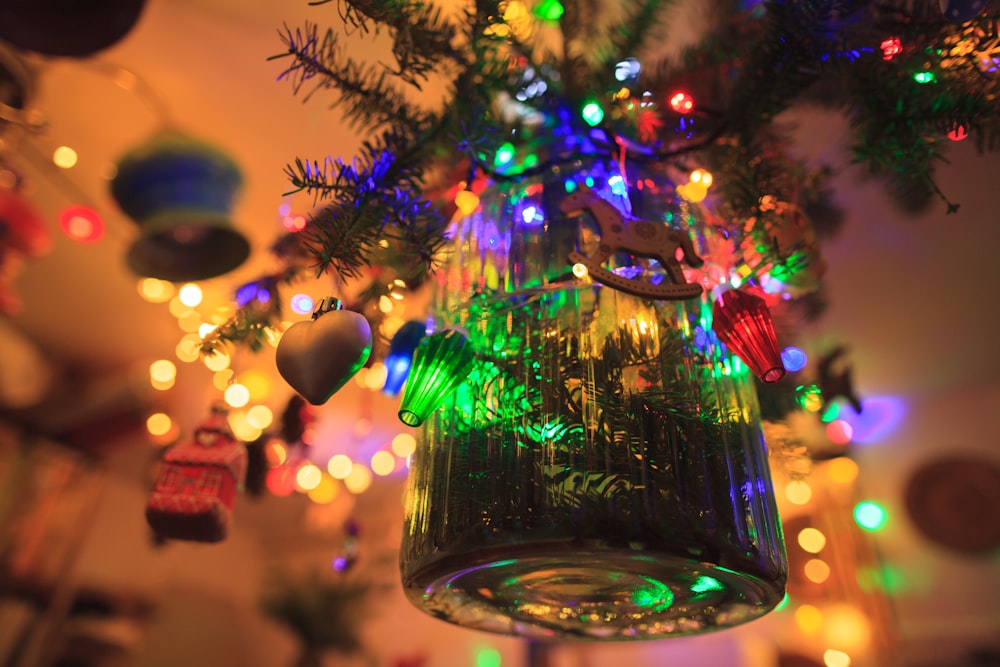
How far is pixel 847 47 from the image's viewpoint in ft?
1.80

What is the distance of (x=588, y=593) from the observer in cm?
48

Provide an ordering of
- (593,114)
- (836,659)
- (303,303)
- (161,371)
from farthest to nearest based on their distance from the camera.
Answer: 1. (836,659)
2. (161,371)
3. (303,303)
4. (593,114)

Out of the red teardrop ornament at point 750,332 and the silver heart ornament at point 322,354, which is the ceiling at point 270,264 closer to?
the silver heart ornament at point 322,354

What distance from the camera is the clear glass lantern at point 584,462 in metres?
0.39

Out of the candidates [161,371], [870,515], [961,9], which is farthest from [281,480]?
[870,515]

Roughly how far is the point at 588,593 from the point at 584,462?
0.47 ft

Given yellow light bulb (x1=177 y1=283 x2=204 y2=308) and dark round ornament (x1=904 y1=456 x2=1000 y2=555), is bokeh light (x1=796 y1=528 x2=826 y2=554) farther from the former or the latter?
yellow light bulb (x1=177 y1=283 x2=204 y2=308)

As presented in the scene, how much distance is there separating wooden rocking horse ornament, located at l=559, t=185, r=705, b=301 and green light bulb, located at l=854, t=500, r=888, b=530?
5.31 ft

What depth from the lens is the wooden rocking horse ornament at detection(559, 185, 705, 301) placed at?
0.44 meters

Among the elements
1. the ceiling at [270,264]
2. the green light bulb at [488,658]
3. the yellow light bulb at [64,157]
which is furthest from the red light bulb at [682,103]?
the green light bulb at [488,658]

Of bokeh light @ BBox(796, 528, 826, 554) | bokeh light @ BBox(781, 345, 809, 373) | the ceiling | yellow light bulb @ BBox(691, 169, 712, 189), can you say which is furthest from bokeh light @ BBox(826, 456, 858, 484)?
yellow light bulb @ BBox(691, 169, 712, 189)

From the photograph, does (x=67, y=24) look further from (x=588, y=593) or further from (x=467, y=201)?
(x=588, y=593)

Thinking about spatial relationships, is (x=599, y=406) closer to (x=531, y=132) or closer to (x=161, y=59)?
(x=531, y=132)

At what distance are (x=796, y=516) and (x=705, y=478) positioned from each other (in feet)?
5.41
